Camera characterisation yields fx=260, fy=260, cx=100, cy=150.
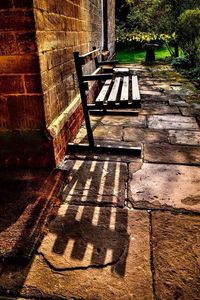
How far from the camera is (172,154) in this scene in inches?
123

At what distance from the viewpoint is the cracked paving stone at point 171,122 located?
159 inches

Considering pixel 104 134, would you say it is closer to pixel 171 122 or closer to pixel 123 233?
pixel 171 122

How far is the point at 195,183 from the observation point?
253cm

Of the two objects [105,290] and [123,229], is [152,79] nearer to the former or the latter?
[123,229]

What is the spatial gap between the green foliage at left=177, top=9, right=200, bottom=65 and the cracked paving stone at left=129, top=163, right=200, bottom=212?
22.5 feet

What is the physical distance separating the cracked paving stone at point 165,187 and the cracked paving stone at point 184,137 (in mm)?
725

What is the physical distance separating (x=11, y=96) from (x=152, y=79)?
599cm

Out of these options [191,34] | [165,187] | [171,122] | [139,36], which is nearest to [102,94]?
[171,122]

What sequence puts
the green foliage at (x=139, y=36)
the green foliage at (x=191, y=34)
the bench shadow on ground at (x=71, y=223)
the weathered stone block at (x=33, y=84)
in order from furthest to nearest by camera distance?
the green foliage at (x=139, y=36), the green foliage at (x=191, y=34), the weathered stone block at (x=33, y=84), the bench shadow on ground at (x=71, y=223)

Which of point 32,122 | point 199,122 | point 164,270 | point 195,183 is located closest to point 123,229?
point 164,270

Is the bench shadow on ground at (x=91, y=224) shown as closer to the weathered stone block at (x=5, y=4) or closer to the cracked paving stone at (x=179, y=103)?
the weathered stone block at (x=5, y=4)

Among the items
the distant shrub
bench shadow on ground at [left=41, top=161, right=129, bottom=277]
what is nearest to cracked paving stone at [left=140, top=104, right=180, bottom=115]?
bench shadow on ground at [left=41, top=161, right=129, bottom=277]

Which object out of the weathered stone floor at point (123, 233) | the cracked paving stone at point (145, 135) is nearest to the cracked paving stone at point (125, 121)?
the cracked paving stone at point (145, 135)

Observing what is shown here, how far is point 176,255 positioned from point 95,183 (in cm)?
106
